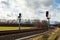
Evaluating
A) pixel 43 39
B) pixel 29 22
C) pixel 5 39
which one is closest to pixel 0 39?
pixel 5 39

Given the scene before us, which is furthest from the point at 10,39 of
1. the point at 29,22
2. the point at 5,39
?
the point at 29,22

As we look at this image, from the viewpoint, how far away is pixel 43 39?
75.7ft

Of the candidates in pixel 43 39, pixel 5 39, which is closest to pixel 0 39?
pixel 5 39

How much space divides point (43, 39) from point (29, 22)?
168m

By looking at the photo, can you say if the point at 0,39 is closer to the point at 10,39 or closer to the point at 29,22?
the point at 10,39

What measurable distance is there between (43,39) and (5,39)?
15.1ft

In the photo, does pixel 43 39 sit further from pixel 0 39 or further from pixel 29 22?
pixel 29 22

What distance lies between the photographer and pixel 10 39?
2303 centimetres

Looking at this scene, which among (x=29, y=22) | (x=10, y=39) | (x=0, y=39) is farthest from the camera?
(x=29, y=22)

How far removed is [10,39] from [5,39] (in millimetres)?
1248

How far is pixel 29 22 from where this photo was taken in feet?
626

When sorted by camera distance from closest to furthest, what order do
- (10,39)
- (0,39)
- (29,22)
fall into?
1. (0,39)
2. (10,39)
3. (29,22)

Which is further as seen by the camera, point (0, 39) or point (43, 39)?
point (43, 39)

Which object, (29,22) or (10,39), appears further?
(29,22)
